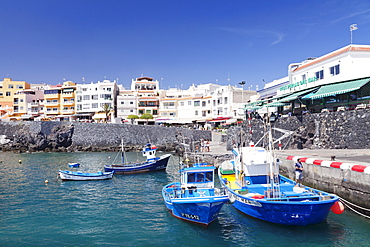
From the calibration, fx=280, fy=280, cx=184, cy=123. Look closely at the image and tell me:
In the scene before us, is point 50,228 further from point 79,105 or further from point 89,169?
point 79,105

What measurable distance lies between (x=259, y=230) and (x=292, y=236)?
1.70 metres

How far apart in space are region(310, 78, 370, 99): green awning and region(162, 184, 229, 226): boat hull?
22.9m

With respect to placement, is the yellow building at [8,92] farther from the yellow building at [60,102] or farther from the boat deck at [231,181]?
the boat deck at [231,181]

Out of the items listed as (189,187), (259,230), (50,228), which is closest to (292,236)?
(259,230)

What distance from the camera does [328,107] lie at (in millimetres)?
35031

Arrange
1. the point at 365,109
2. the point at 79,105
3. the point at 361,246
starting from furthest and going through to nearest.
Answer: the point at 79,105
the point at 365,109
the point at 361,246

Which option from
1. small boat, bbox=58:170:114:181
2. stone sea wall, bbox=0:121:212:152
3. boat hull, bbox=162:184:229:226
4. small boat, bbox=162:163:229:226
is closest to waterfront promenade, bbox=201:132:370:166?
small boat, bbox=162:163:229:226

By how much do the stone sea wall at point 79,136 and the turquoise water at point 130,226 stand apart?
40.3 m

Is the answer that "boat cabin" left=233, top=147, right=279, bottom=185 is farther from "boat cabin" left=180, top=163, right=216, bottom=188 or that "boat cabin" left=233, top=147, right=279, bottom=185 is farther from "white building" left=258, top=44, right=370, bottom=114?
"white building" left=258, top=44, right=370, bottom=114

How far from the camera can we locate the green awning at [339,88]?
30109mm

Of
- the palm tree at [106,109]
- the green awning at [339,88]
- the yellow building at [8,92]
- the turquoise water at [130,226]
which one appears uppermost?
the yellow building at [8,92]

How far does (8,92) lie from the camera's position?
3797 inches

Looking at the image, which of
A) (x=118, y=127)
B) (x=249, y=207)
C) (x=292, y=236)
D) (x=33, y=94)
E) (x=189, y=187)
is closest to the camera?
(x=292, y=236)

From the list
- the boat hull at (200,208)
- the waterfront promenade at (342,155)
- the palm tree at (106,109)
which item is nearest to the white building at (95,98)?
the palm tree at (106,109)
